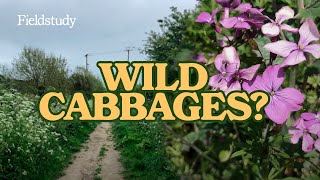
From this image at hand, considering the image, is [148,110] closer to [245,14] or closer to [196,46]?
[196,46]

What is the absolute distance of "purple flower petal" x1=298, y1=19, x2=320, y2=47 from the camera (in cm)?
117

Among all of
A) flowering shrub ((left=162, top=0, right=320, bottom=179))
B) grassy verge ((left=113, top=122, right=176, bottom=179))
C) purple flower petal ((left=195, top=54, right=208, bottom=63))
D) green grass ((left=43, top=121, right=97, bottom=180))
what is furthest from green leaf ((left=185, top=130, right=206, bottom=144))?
green grass ((left=43, top=121, right=97, bottom=180))

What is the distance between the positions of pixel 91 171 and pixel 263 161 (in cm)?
1090

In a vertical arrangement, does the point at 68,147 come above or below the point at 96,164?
above

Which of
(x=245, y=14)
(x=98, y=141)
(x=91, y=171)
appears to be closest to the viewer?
(x=245, y=14)

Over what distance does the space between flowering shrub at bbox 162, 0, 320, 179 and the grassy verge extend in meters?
5.18

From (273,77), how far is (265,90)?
40 mm

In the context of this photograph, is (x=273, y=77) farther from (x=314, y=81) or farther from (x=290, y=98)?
(x=314, y=81)

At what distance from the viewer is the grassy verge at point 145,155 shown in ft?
30.7

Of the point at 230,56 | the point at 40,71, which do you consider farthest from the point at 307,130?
the point at 40,71

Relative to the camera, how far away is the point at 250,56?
1491mm

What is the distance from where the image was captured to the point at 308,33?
118 centimetres

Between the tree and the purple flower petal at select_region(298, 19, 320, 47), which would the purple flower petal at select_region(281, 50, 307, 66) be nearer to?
the purple flower petal at select_region(298, 19, 320, 47)

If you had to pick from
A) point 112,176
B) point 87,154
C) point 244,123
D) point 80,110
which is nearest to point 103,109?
point 80,110
